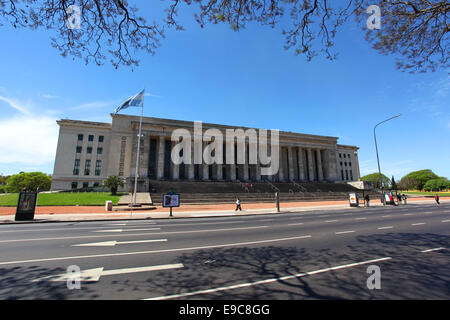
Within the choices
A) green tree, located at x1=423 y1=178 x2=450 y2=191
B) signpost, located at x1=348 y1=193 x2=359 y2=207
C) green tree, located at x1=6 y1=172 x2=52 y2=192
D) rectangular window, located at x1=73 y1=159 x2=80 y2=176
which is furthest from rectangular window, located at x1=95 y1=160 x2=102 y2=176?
green tree, located at x1=423 y1=178 x2=450 y2=191

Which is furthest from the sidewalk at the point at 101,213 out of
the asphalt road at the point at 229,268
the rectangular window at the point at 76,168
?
the rectangular window at the point at 76,168

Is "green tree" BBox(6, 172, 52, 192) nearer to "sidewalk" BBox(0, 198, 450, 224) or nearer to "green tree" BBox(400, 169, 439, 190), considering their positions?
"sidewalk" BBox(0, 198, 450, 224)

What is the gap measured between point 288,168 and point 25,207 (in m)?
55.4

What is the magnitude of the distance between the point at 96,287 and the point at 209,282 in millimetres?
2071

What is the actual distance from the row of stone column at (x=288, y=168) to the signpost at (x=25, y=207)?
30.1 m

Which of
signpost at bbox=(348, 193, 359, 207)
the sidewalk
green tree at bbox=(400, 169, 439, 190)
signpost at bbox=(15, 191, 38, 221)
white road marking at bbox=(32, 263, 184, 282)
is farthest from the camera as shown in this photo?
green tree at bbox=(400, 169, 439, 190)

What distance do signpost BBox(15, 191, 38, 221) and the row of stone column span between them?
3013cm

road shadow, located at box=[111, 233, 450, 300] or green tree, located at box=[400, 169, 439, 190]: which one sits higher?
green tree, located at box=[400, 169, 439, 190]

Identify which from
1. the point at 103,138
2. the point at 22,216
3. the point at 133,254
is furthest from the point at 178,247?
the point at 103,138

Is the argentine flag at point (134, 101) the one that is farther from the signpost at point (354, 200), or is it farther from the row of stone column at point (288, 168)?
the signpost at point (354, 200)

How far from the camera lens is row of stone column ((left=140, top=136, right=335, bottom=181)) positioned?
4669 centimetres

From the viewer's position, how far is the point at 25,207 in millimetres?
14070

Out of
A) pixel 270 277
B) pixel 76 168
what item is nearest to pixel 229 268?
pixel 270 277
